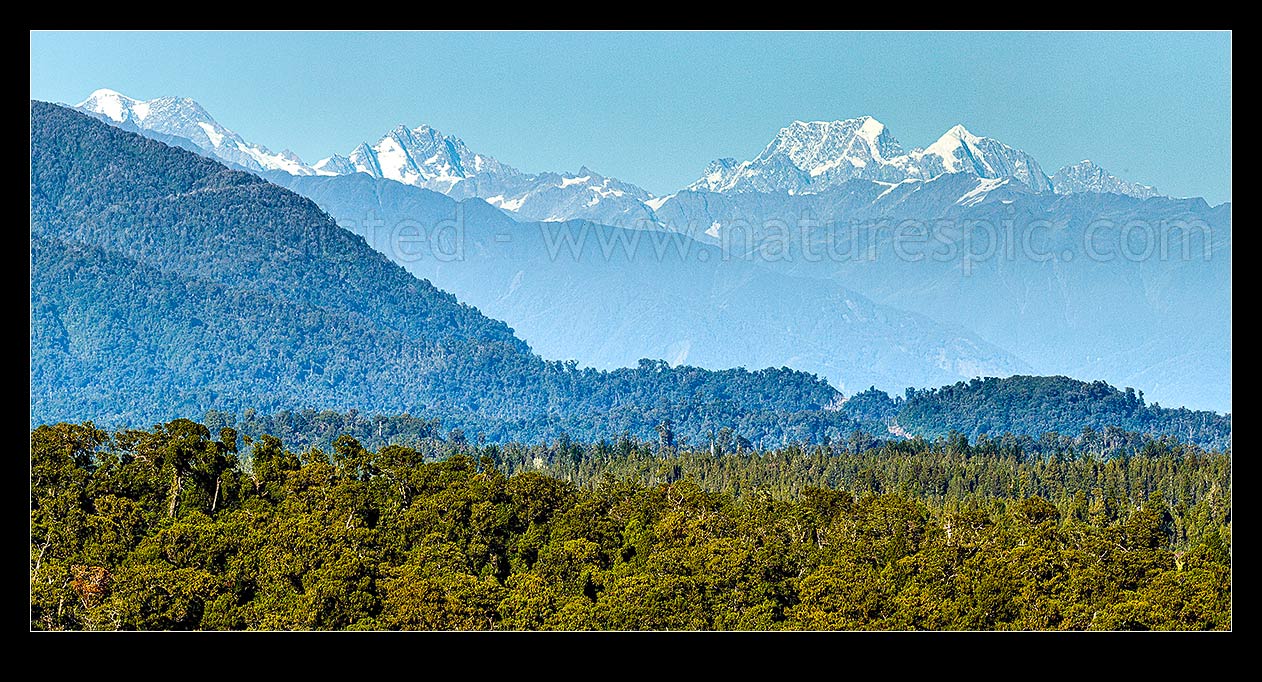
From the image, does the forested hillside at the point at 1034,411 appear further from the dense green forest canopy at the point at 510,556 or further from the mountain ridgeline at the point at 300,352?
the dense green forest canopy at the point at 510,556

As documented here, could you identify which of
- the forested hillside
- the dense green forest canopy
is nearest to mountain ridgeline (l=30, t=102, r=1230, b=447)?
the forested hillside

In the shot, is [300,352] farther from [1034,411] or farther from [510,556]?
[510,556]

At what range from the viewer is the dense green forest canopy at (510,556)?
20.0m

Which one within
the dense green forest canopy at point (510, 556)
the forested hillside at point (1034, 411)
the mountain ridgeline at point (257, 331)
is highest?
the mountain ridgeline at point (257, 331)

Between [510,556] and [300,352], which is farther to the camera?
[300,352]

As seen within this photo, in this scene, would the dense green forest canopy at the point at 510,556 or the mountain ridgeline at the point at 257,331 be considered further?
the mountain ridgeline at the point at 257,331

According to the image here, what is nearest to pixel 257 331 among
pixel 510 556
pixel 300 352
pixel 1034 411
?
pixel 300 352

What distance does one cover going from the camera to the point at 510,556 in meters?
23.4

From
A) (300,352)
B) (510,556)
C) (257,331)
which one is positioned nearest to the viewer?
(510,556)

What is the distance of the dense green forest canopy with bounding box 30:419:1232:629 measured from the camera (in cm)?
1998

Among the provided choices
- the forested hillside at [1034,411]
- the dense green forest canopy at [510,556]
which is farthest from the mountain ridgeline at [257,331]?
the dense green forest canopy at [510,556]
